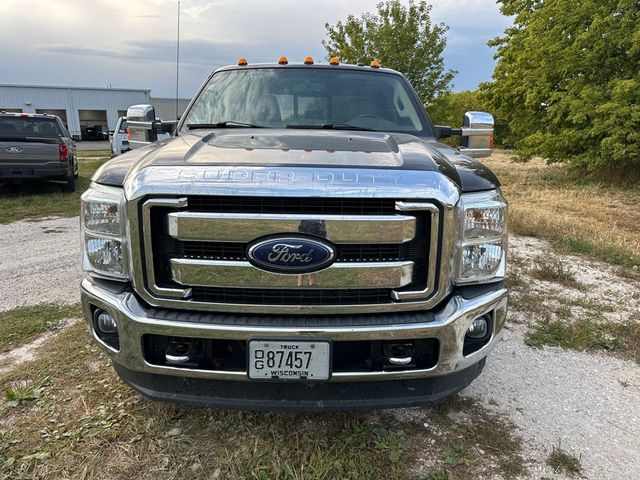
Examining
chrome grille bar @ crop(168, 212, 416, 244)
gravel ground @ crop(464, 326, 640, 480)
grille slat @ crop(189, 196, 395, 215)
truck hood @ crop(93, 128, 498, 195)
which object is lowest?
gravel ground @ crop(464, 326, 640, 480)

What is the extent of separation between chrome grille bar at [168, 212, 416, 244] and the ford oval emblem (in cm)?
4

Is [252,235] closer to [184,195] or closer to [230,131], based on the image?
[184,195]

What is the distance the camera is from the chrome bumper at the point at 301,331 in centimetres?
195

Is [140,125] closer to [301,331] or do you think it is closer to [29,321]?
[29,321]

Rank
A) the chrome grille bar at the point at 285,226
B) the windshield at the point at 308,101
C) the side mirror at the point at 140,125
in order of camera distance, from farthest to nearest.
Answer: the side mirror at the point at 140,125 → the windshield at the point at 308,101 → the chrome grille bar at the point at 285,226

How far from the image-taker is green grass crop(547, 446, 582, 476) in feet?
7.38

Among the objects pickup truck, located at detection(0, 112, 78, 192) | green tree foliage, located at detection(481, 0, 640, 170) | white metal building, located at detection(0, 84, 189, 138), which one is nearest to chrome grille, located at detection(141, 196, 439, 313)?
pickup truck, located at detection(0, 112, 78, 192)

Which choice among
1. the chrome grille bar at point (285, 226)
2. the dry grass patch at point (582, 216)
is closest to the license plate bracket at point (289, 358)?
the chrome grille bar at point (285, 226)

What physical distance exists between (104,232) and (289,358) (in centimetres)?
104

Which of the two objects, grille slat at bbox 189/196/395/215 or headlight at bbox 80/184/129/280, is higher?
grille slat at bbox 189/196/395/215

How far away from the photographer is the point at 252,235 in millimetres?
1924

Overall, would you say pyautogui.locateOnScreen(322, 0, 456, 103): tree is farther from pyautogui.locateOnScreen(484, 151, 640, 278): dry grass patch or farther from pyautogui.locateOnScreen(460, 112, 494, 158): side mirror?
pyautogui.locateOnScreen(460, 112, 494, 158): side mirror

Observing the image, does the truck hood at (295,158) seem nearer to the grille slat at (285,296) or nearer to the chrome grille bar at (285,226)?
the chrome grille bar at (285,226)

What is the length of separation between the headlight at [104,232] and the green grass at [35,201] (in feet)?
23.8
